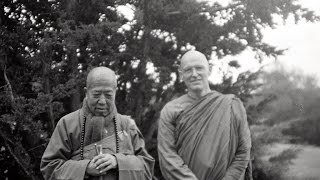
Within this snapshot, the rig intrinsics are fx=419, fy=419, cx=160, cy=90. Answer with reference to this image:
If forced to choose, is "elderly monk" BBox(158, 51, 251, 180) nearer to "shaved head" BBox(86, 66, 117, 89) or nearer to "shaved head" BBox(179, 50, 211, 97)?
"shaved head" BBox(179, 50, 211, 97)

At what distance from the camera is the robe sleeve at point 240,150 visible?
11.6ft

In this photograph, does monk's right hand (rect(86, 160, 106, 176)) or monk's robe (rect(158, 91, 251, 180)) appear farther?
monk's robe (rect(158, 91, 251, 180))

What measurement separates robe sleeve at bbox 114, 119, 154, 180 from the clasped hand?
0.08m

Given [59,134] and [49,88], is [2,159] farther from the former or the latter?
[59,134]

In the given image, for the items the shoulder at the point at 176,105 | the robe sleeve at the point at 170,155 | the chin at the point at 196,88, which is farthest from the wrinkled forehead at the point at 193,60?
the robe sleeve at the point at 170,155

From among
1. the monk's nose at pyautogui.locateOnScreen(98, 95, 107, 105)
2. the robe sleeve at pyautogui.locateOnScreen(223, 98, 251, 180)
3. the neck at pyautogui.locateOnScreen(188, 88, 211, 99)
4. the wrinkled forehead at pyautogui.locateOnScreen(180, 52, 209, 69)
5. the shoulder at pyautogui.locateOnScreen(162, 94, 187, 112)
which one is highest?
the wrinkled forehead at pyautogui.locateOnScreen(180, 52, 209, 69)

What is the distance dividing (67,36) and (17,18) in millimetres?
1094

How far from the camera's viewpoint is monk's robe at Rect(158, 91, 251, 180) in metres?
3.52

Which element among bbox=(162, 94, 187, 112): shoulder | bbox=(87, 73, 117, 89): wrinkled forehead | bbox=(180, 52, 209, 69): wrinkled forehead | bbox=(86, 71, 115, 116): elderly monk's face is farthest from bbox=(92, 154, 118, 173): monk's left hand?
bbox=(180, 52, 209, 69): wrinkled forehead

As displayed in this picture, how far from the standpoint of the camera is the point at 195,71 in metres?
3.71

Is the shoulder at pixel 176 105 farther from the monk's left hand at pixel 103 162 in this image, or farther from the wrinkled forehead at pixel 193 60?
the monk's left hand at pixel 103 162

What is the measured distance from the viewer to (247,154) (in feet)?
11.8

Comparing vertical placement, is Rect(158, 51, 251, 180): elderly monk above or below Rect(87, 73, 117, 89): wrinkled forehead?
below

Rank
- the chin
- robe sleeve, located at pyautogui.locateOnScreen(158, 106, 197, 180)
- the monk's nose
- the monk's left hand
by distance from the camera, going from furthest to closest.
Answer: the chin, robe sleeve, located at pyautogui.locateOnScreen(158, 106, 197, 180), the monk's nose, the monk's left hand
